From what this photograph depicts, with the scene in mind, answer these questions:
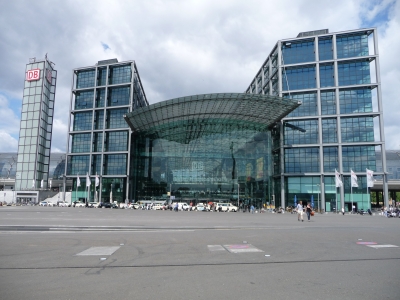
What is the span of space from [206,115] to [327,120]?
2532cm

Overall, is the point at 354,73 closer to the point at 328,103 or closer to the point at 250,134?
the point at 328,103

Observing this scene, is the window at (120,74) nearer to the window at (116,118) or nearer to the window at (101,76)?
the window at (101,76)

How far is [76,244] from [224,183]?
6351cm

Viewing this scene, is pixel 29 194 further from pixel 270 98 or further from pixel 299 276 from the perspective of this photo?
pixel 299 276

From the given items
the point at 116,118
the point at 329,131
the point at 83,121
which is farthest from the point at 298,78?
the point at 83,121

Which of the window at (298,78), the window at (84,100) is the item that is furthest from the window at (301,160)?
the window at (84,100)

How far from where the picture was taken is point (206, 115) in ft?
241

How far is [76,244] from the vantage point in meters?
11.6

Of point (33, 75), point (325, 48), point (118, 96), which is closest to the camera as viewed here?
point (325, 48)

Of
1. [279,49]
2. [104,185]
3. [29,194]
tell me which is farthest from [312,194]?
[29,194]

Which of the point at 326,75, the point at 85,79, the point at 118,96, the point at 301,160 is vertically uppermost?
the point at 85,79

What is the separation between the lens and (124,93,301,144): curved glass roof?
209 feet

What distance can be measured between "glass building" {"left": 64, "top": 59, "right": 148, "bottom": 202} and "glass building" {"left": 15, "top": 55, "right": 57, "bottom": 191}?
13508 mm

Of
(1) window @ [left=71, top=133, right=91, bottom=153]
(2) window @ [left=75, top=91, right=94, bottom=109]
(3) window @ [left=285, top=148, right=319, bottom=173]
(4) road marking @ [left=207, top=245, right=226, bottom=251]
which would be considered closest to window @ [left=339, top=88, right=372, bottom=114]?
(3) window @ [left=285, top=148, right=319, bottom=173]
